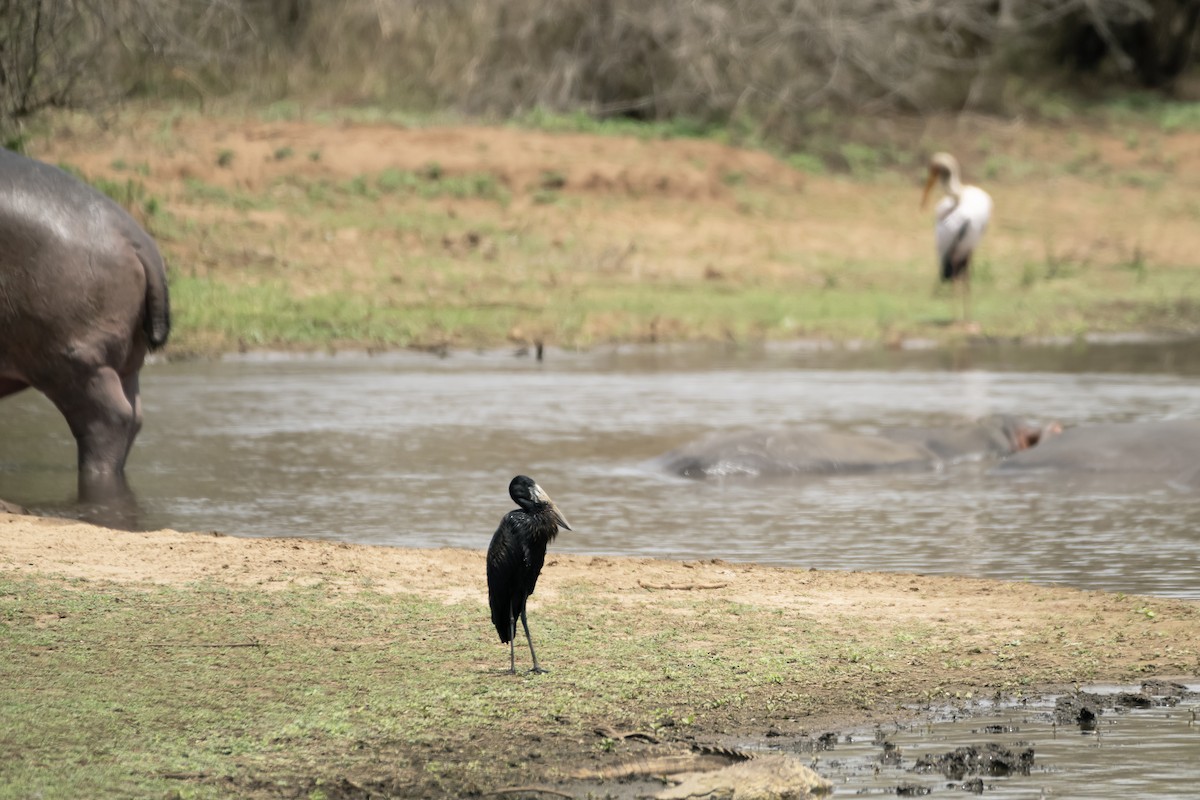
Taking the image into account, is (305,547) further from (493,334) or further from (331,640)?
(493,334)

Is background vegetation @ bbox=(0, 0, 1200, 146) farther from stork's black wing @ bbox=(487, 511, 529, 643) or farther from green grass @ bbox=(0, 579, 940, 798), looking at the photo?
stork's black wing @ bbox=(487, 511, 529, 643)

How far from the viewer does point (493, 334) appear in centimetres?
1574

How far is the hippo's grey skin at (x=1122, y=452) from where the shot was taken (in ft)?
32.2

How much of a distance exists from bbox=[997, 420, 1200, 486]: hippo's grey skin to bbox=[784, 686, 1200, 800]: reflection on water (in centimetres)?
469

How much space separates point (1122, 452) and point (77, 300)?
17.8 ft

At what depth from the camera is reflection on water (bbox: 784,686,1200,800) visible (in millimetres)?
4574

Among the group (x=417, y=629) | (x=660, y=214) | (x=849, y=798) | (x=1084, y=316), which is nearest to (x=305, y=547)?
(x=417, y=629)

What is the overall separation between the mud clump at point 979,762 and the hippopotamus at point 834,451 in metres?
5.24

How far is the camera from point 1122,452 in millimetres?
9969

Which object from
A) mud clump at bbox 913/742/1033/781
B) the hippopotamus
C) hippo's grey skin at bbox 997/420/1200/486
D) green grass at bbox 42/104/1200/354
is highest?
mud clump at bbox 913/742/1033/781

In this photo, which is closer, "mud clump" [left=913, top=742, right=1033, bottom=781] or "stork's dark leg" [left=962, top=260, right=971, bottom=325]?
"mud clump" [left=913, top=742, right=1033, bottom=781]

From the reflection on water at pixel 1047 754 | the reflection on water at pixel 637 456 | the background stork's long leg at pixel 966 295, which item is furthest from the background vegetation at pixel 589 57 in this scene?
the reflection on water at pixel 1047 754

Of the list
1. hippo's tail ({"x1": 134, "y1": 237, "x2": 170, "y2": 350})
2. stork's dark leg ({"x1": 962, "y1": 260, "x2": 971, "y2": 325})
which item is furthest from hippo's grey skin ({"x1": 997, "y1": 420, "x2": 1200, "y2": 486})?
stork's dark leg ({"x1": 962, "y1": 260, "x2": 971, "y2": 325})

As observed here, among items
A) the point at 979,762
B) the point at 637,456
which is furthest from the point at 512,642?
the point at 637,456
